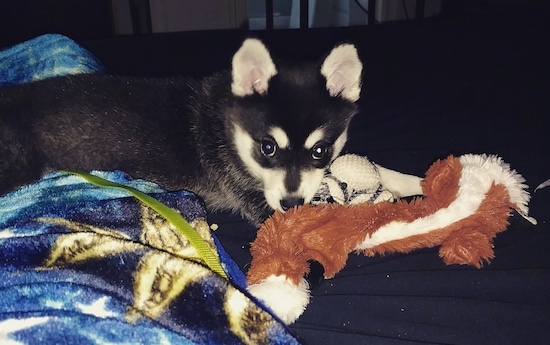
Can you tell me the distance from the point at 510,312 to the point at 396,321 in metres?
0.27

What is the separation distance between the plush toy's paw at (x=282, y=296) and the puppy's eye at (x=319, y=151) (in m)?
0.66

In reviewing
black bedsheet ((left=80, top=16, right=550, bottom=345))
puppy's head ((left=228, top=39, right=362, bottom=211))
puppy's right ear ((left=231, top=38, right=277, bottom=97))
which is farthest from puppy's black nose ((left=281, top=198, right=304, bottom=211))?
puppy's right ear ((left=231, top=38, right=277, bottom=97))

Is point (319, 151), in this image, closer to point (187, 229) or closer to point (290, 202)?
point (290, 202)

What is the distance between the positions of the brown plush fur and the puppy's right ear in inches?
21.8

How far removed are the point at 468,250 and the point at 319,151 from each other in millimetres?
632

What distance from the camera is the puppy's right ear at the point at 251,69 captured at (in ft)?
5.93

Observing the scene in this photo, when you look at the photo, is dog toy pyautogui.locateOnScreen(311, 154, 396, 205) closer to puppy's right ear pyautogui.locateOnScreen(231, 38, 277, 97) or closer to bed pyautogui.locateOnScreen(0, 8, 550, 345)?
bed pyautogui.locateOnScreen(0, 8, 550, 345)

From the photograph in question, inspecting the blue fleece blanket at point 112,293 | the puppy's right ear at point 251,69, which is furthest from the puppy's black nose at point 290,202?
the blue fleece blanket at point 112,293

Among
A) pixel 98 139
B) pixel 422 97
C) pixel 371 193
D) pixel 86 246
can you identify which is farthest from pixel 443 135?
pixel 86 246

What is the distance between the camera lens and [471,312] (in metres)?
1.31

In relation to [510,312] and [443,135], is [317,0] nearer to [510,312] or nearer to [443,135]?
[443,135]

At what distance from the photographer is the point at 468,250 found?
4.70 feet

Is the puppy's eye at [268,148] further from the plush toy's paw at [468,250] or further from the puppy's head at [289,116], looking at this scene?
the plush toy's paw at [468,250]

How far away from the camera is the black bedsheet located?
4.25 ft
